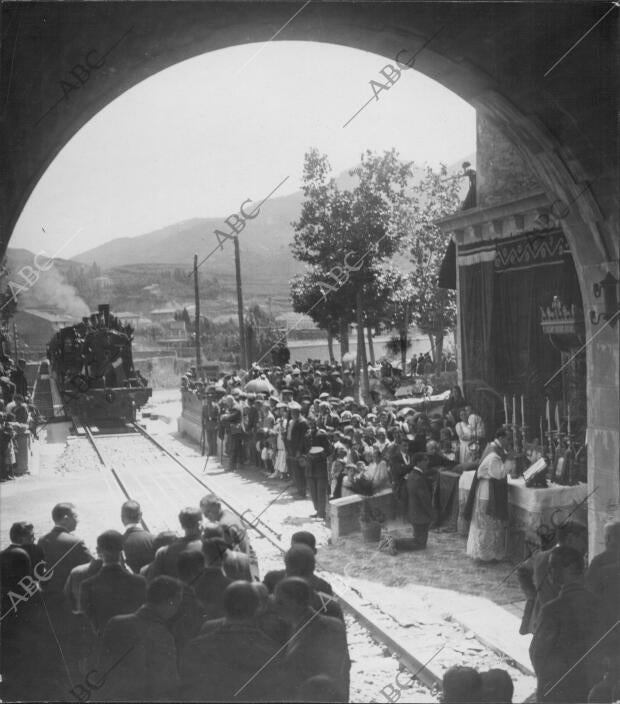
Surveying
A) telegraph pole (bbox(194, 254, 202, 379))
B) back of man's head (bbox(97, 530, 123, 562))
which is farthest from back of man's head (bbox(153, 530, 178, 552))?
telegraph pole (bbox(194, 254, 202, 379))

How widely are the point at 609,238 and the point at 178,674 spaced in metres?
4.49

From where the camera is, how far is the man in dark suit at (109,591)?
464cm

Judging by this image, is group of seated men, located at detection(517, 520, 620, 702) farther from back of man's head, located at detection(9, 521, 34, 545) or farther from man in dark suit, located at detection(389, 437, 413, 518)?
man in dark suit, located at detection(389, 437, 413, 518)

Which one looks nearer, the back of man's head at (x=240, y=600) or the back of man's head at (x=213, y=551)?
the back of man's head at (x=240, y=600)

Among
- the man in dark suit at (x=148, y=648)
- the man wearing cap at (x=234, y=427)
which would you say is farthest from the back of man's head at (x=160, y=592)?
the man wearing cap at (x=234, y=427)

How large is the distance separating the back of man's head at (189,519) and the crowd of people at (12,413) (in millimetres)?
1248

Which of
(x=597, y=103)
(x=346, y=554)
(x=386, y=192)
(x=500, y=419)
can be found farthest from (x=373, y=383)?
(x=597, y=103)

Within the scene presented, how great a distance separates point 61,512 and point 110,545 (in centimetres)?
61

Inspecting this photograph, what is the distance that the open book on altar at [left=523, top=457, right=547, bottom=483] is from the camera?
788 cm

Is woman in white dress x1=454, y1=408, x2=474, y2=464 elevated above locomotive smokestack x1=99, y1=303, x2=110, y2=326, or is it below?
below

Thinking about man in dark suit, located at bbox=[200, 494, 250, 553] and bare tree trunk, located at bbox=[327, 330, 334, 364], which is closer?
man in dark suit, located at bbox=[200, 494, 250, 553]

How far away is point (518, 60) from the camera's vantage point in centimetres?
575

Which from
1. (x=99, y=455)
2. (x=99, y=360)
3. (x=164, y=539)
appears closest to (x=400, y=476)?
(x=99, y=455)

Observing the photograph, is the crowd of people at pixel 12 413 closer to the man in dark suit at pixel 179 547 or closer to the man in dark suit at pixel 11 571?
the man in dark suit at pixel 11 571
